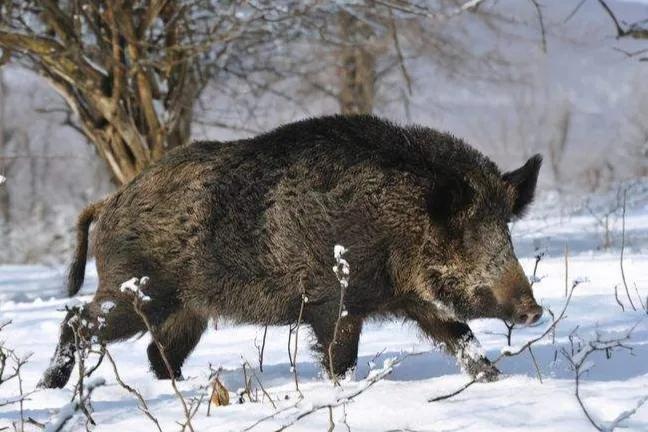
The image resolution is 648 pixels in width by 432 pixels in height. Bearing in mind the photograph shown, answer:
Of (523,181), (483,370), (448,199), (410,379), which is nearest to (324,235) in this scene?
(448,199)

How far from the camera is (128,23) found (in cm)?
836

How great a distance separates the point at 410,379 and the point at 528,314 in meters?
0.61

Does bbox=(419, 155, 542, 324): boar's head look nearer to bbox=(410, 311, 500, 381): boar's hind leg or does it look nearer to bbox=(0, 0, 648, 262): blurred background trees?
bbox=(410, 311, 500, 381): boar's hind leg

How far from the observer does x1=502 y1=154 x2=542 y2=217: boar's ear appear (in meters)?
4.50

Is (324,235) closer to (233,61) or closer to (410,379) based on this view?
(410,379)

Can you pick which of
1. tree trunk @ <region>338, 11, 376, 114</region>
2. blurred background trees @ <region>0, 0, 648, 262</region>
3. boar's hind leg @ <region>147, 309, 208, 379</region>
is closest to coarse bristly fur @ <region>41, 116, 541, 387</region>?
boar's hind leg @ <region>147, 309, 208, 379</region>

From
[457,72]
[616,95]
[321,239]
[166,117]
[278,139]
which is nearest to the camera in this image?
[321,239]

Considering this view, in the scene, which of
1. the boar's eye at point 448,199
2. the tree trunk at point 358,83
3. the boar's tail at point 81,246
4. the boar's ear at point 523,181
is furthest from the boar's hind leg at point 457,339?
the tree trunk at point 358,83

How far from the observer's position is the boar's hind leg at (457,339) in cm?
413

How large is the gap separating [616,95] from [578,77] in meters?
3.37

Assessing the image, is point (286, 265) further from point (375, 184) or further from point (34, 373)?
point (34, 373)

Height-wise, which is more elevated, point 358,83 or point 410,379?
point 358,83

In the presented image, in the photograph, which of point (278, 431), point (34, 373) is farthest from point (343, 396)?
point (34, 373)

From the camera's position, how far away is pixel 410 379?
160 inches
